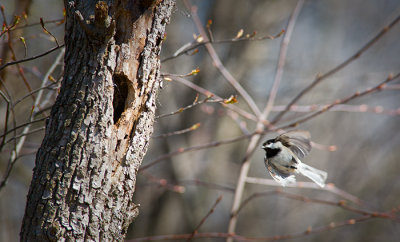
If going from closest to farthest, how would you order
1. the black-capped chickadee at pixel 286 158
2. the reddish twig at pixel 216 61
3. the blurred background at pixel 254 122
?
the black-capped chickadee at pixel 286 158, the reddish twig at pixel 216 61, the blurred background at pixel 254 122

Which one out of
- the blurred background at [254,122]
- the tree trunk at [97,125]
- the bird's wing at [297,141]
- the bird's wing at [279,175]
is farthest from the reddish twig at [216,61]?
the blurred background at [254,122]

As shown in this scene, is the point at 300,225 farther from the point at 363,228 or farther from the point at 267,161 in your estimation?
the point at 267,161

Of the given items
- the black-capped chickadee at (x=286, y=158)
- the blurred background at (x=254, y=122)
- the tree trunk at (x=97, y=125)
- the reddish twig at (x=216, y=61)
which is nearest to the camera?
the tree trunk at (x=97, y=125)

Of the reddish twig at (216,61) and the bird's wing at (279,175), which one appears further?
the reddish twig at (216,61)

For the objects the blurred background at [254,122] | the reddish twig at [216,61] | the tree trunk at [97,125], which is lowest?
the tree trunk at [97,125]

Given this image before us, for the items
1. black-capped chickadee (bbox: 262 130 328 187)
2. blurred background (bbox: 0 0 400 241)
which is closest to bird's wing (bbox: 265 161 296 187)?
black-capped chickadee (bbox: 262 130 328 187)

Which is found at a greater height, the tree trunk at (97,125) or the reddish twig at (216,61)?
the reddish twig at (216,61)

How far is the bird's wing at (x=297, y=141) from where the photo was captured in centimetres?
226

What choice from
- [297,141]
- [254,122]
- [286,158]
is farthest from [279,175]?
[254,122]

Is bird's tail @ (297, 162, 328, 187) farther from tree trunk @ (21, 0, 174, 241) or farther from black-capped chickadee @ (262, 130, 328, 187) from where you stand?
tree trunk @ (21, 0, 174, 241)

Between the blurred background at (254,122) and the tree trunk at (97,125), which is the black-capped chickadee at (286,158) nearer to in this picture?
the tree trunk at (97,125)

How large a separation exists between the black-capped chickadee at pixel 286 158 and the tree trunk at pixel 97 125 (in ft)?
2.67

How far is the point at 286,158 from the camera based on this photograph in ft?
7.49

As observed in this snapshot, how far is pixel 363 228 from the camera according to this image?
28.0ft
